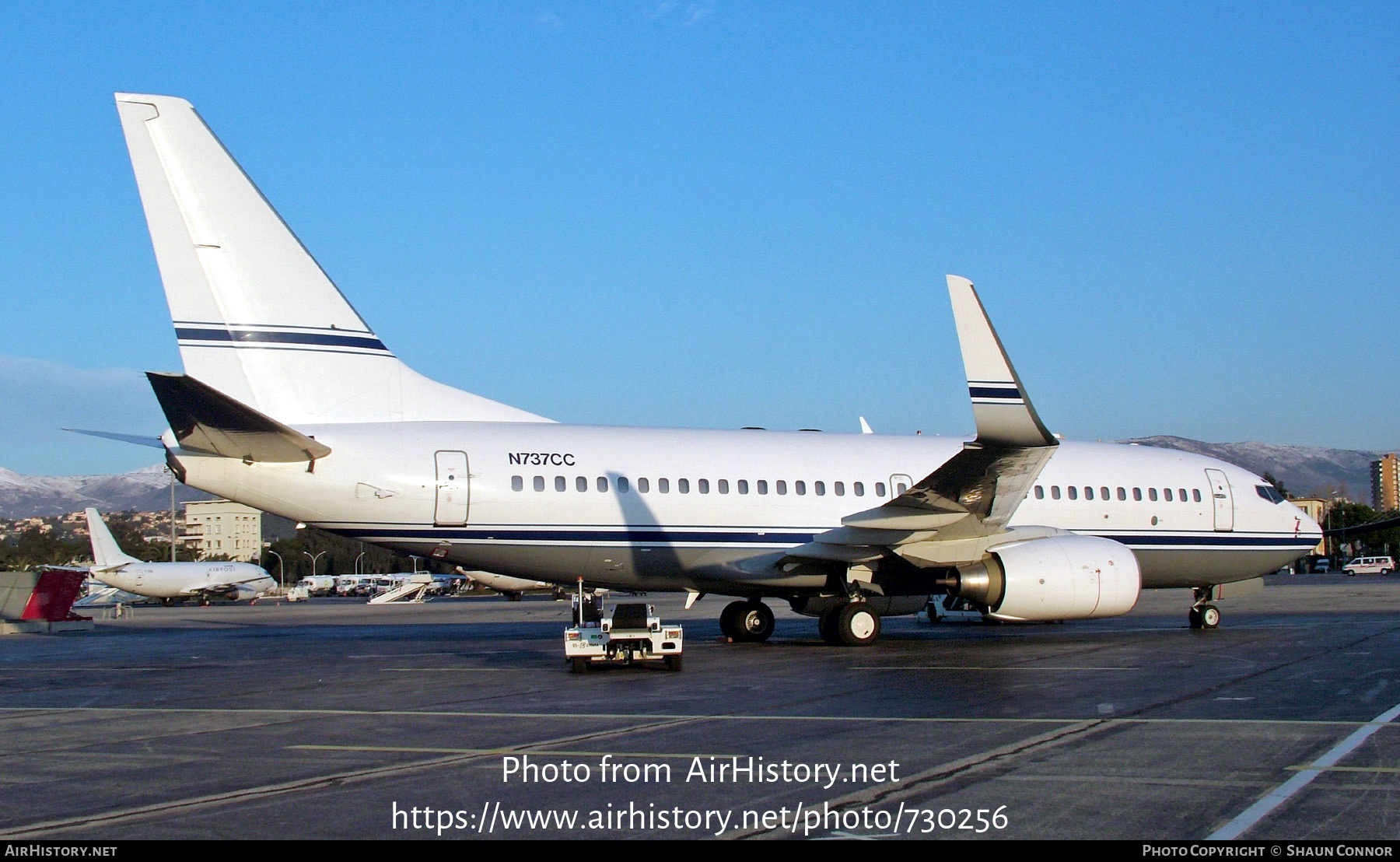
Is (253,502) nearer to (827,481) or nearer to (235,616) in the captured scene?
(827,481)

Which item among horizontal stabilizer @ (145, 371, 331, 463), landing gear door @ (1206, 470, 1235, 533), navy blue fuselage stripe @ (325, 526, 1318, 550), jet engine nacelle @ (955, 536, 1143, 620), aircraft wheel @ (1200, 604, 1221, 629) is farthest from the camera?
landing gear door @ (1206, 470, 1235, 533)

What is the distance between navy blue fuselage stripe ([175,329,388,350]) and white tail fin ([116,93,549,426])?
0.5 inches

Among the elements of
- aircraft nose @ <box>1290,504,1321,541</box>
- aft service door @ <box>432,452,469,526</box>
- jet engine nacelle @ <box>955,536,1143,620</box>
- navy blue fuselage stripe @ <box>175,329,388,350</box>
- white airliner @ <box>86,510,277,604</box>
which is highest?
navy blue fuselage stripe @ <box>175,329,388,350</box>

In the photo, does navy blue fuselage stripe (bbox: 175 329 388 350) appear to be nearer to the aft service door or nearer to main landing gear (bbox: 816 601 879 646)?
the aft service door

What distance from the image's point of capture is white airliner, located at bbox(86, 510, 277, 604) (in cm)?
5994

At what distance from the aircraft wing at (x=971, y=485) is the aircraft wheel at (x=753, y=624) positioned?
6.57ft

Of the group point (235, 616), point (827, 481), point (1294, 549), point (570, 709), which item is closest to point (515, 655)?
point (827, 481)

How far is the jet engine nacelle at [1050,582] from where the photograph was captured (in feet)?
57.8

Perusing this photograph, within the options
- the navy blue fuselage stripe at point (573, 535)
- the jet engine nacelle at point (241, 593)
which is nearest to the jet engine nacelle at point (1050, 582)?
the navy blue fuselage stripe at point (573, 535)

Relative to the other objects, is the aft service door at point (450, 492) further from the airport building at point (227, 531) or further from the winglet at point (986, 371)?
the airport building at point (227, 531)

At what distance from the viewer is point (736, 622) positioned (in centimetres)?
2028

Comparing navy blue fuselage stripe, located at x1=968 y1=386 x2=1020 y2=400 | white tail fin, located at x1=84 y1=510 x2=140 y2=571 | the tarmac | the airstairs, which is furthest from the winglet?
white tail fin, located at x1=84 y1=510 x2=140 y2=571

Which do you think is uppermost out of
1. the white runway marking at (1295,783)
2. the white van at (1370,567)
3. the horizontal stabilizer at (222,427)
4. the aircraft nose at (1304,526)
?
the horizontal stabilizer at (222,427)

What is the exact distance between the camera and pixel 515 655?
1786 cm
